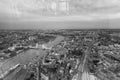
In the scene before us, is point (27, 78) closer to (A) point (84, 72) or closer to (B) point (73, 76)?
(B) point (73, 76)

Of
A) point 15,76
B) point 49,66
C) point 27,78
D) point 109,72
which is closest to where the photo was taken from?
point 27,78

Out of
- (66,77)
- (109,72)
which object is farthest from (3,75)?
(109,72)

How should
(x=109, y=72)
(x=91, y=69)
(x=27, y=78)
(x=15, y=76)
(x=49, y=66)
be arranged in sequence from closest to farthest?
(x=27, y=78) → (x=15, y=76) → (x=109, y=72) → (x=91, y=69) → (x=49, y=66)

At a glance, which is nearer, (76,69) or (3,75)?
(3,75)

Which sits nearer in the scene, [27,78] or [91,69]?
[27,78]

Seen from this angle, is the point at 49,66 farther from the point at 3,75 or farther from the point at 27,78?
the point at 3,75

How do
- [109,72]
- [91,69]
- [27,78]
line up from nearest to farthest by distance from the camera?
[27,78] < [109,72] < [91,69]

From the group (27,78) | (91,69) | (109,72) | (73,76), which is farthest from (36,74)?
(109,72)
